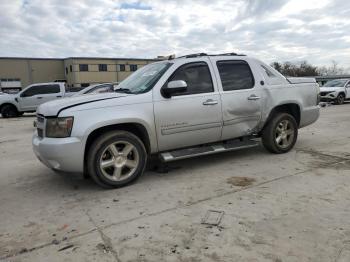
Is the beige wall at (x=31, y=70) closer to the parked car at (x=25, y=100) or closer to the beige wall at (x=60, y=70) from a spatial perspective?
the beige wall at (x=60, y=70)

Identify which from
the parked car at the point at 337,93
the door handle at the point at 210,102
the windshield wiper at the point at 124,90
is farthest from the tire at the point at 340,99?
the windshield wiper at the point at 124,90

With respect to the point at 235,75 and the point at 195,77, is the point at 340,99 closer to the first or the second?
the point at 235,75

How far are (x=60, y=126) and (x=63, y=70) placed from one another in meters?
68.8

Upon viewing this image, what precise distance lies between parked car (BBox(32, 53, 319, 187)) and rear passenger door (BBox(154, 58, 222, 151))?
1 cm

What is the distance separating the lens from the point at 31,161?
6.92m

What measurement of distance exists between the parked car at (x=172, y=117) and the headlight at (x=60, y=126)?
0.04 ft

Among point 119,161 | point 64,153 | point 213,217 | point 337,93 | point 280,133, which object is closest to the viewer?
point 213,217

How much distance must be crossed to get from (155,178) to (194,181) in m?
0.62

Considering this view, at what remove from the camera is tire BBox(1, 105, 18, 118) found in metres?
19.1

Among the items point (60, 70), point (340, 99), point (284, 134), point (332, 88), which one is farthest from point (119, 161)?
point (60, 70)

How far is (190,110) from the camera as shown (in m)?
5.40

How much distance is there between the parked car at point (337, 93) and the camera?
69.3 ft

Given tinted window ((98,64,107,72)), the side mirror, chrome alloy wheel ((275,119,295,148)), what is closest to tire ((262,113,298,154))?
chrome alloy wheel ((275,119,295,148))

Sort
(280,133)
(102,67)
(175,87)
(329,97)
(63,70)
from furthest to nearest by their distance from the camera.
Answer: (63,70) < (102,67) < (329,97) < (280,133) < (175,87)
